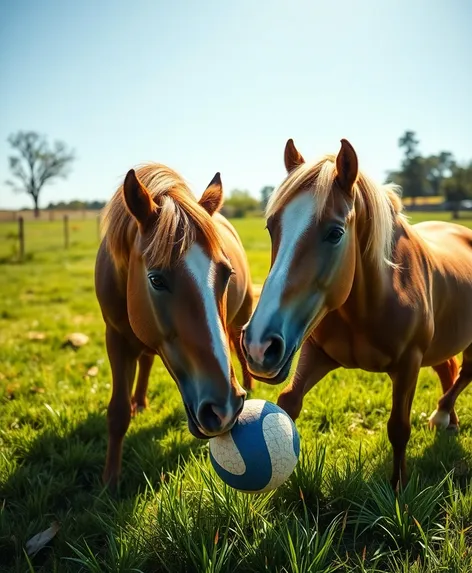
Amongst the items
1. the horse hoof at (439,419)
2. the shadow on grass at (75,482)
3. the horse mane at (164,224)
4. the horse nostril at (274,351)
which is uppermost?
the horse mane at (164,224)

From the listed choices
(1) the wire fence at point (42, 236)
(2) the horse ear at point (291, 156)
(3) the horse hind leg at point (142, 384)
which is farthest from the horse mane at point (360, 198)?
(3) the horse hind leg at point (142, 384)

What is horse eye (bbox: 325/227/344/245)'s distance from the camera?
246cm

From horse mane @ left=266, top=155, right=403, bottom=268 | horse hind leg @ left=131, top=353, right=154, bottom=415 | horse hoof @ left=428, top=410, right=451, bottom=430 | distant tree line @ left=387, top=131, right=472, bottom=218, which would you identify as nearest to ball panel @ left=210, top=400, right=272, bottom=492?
horse mane @ left=266, top=155, right=403, bottom=268

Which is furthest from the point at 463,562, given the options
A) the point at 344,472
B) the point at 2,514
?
the point at 2,514

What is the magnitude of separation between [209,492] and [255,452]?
0.54 m

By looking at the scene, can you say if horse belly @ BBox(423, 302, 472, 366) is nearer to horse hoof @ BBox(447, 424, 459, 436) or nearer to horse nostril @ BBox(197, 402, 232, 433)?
horse hoof @ BBox(447, 424, 459, 436)

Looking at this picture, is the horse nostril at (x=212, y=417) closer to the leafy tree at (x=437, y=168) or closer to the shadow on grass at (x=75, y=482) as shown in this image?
the shadow on grass at (x=75, y=482)

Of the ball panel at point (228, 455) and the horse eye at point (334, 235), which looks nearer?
the ball panel at point (228, 455)

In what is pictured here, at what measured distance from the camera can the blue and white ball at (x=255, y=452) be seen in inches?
87.4

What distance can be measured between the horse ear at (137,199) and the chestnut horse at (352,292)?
674 mm

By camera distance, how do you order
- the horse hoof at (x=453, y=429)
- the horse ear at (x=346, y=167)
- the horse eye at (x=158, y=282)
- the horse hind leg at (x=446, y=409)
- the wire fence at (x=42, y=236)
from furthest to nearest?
the wire fence at (x=42, y=236)
the horse hind leg at (x=446, y=409)
the horse hoof at (x=453, y=429)
the horse ear at (x=346, y=167)
the horse eye at (x=158, y=282)

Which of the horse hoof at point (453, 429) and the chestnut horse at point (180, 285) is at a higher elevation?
the chestnut horse at point (180, 285)

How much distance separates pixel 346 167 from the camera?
2.53 metres

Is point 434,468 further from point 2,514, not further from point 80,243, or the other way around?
point 80,243
